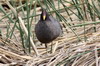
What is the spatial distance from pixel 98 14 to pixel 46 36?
0.80 m

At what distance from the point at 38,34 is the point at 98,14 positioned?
859mm

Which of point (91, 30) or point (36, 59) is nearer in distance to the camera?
point (36, 59)

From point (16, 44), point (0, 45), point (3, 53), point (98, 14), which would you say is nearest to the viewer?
point (3, 53)

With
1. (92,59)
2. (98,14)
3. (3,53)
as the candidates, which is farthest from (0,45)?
(98,14)

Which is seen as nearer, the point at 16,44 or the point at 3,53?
the point at 3,53

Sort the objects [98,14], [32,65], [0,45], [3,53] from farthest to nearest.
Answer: [98,14]
[0,45]
[3,53]
[32,65]

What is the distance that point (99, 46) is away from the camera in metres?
2.89

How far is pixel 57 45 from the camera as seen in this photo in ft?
11.5

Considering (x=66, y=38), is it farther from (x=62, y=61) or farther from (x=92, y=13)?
(x=62, y=61)

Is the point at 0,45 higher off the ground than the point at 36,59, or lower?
higher

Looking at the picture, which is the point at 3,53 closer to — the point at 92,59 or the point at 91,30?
the point at 92,59

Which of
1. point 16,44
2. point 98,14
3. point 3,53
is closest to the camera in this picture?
point 3,53

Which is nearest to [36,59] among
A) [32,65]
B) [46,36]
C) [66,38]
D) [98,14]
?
[32,65]

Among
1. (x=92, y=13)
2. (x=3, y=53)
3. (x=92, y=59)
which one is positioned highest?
(x=92, y=13)
